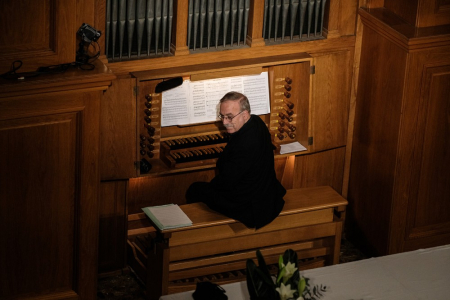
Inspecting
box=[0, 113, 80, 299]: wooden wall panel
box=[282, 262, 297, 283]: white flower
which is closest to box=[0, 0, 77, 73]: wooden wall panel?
box=[0, 113, 80, 299]: wooden wall panel

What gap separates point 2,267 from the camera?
18.4 ft

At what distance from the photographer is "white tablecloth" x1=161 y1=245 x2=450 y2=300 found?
16.3ft

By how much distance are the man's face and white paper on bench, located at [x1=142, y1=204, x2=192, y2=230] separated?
690mm

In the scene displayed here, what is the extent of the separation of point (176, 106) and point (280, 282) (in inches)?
105

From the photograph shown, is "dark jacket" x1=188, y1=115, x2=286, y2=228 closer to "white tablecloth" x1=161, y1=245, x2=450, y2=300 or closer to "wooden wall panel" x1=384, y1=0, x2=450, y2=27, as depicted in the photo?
"white tablecloth" x1=161, y1=245, x2=450, y2=300

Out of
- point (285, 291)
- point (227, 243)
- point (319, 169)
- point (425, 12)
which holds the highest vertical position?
point (425, 12)

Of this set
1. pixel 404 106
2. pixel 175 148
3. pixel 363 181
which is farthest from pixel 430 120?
pixel 175 148

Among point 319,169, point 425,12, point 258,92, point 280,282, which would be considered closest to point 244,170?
point 258,92

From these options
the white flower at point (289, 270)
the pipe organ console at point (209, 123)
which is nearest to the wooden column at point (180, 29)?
the pipe organ console at point (209, 123)

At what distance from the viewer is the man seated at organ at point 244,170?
6008 mm

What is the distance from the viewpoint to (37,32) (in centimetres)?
530

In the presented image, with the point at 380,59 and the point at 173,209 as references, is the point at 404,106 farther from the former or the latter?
the point at 173,209

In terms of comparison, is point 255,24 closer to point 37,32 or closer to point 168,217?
point 168,217

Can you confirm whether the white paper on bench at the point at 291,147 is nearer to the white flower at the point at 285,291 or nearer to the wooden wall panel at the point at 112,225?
the wooden wall panel at the point at 112,225
